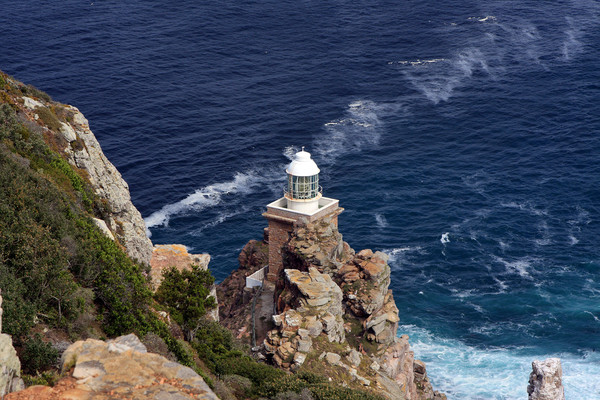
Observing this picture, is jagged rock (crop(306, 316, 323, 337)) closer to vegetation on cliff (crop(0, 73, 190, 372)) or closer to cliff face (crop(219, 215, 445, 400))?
cliff face (crop(219, 215, 445, 400))

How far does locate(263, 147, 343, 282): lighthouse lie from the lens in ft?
176

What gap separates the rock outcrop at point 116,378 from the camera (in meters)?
18.2

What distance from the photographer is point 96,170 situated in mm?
45688

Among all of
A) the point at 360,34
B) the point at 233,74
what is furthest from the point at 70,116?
the point at 360,34

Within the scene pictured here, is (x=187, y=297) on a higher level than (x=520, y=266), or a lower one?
higher

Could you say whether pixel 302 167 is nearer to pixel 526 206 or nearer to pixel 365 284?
pixel 365 284

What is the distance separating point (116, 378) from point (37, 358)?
17.7 ft

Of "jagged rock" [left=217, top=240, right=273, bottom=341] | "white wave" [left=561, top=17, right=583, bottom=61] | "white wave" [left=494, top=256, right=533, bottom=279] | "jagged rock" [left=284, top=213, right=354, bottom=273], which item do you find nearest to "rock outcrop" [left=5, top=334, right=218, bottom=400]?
"jagged rock" [left=284, top=213, right=354, bottom=273]

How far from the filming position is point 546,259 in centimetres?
8212

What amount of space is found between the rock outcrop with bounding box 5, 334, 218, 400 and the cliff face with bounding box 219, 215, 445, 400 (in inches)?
790

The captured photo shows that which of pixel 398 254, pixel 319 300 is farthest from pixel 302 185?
pixel 398 254

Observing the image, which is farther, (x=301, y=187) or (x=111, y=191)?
(x=301, y=187)

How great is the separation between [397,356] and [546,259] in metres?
42.7

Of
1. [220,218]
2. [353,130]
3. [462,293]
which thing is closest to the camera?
[462,293]
